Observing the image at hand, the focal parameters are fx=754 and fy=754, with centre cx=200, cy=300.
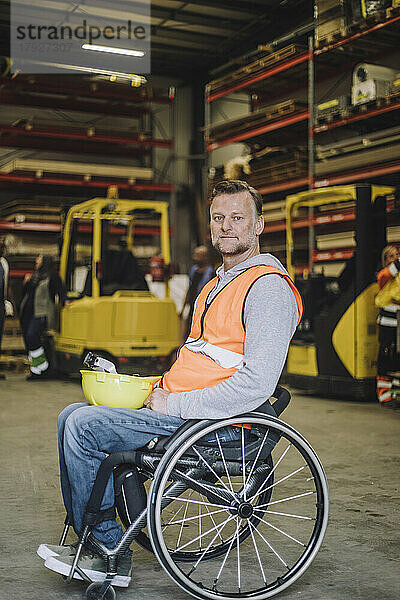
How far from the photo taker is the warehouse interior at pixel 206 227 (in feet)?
11.9

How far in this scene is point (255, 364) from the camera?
2621 millimetres

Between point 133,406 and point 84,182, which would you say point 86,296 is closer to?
point 84,182

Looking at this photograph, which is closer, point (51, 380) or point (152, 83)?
point (51, 380)

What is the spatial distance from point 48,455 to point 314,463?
3.02 metres

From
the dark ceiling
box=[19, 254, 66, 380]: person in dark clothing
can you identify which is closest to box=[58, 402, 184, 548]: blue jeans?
box=[19, 254, 66, 380]: person in dark clothing

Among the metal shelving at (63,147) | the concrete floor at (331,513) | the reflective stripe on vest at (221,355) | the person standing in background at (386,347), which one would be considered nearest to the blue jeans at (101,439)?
the reflective stripe on vest at (221,355)

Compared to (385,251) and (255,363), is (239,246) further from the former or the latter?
(385,251)

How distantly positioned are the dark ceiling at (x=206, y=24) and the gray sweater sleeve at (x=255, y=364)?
10.3m

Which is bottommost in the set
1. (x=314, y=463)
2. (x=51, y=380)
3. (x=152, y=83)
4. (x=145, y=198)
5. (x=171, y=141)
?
(x=51, y=380)

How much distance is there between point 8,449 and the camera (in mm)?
5469

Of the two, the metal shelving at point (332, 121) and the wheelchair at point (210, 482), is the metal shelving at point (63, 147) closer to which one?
the metal shelving at point (332, 121)

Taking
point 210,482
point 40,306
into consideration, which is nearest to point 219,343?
point 210,482

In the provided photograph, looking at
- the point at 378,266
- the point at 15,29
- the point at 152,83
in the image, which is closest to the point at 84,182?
the point at 15,29

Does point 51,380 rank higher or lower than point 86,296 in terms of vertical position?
lower
